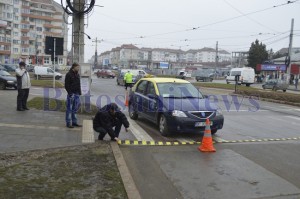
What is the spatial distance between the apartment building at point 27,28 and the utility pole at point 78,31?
87.8m

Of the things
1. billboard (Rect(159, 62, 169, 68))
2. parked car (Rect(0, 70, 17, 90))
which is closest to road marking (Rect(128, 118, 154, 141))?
parked car (Rect(0, 70, 17, 90))

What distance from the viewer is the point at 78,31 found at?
13.1m

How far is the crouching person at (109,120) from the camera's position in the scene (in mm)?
8633

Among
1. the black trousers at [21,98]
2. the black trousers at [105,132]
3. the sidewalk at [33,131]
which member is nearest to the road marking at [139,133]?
the black trousers at [105,132]

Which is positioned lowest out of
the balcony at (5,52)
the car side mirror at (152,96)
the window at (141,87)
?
the car side mirror at (152,96)

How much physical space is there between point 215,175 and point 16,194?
132 inches

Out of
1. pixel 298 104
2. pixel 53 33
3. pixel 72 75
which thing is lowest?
pixel 298 104

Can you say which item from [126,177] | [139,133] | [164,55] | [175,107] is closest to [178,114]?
[175,107]

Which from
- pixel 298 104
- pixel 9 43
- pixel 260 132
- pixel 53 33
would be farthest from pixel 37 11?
pixel 260 132

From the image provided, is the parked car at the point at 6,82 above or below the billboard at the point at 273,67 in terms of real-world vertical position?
below

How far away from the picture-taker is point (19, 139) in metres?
8.14

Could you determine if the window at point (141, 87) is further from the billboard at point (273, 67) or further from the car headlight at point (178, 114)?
the billboard at point (273, 67)

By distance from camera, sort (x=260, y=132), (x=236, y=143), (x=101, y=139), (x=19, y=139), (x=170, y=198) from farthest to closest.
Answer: (x=260, y=132)
(x=236, y=143)
(x=101, y=139)
(x=19, y=139)
(x=170, y=198)

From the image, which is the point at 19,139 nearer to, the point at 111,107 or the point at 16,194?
the point at 111,107
